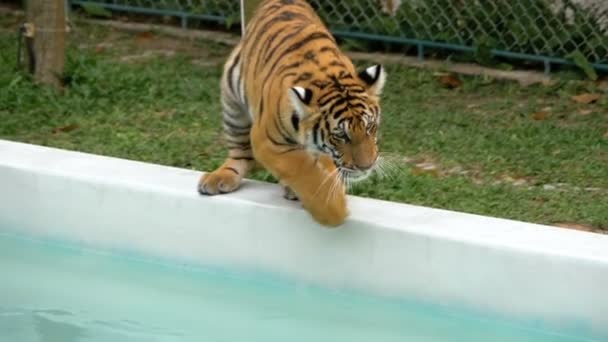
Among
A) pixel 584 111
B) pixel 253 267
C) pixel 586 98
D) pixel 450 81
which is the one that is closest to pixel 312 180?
pixel 253 267

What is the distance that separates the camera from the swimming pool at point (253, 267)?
4.95 metres

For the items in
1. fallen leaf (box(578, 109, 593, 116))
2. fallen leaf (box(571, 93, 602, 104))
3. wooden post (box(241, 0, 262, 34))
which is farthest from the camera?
fallen leaf (box(571, 93, 602, 104))

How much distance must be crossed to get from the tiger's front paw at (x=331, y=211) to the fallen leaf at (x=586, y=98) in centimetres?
293

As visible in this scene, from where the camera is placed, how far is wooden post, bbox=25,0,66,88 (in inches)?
316

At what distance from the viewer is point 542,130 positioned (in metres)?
7.18

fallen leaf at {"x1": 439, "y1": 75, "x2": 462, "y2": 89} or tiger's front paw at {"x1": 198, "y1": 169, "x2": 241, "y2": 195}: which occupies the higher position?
fallen leaf at {"x1": 439, "y1": 75, "x2": 462, "y2": 89}

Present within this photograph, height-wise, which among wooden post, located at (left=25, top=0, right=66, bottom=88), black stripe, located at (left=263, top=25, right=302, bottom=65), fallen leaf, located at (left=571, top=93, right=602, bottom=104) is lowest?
black stripe, located at (left=263, top=25, right=302, bottom=65)

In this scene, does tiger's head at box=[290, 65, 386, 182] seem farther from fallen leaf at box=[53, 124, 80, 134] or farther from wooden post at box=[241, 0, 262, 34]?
fallen leaf at box=[53, 124, 80, 134]

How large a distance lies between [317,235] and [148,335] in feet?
2.55

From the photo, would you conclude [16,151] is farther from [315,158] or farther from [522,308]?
[522,308]

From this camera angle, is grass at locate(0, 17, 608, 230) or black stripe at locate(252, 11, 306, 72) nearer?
black stripe at locate(252, 11, 306, 72)

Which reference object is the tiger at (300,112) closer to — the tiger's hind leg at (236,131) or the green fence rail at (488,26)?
the tiger's hind leg at (236,131)

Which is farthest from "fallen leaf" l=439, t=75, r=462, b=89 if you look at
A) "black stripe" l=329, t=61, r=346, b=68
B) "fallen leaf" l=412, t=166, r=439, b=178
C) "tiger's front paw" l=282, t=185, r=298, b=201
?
"black stripe" l=329, t=61, r=346, b=68

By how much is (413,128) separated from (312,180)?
7.23 ft
